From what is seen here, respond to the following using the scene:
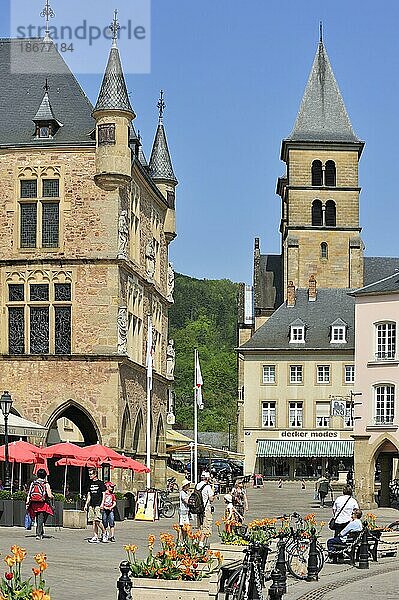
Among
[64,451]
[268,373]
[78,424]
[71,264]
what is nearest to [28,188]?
[71,264]

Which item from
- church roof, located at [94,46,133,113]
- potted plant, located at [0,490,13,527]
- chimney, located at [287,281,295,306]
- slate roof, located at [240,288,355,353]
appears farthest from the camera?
chimney, located at [287,281,295,306]

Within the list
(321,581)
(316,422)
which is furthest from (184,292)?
(321,581)

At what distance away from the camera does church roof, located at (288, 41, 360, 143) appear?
10000 centimetres

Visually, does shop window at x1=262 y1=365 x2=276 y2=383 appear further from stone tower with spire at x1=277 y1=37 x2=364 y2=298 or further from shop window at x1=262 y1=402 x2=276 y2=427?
stone tower with spire at x1=277 y1=37 x2=364 y2=298

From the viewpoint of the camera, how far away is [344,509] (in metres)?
24.7

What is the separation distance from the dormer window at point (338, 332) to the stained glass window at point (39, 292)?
125ft

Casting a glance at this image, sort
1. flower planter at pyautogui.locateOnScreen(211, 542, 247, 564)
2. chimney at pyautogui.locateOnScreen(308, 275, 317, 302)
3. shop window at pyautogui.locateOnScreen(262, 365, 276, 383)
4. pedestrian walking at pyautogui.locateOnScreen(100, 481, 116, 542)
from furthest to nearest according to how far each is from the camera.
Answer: chimney at pyautogui.locateOnScreen(308, 275, 317, 302)
shop window at pyautogui.locateOnScreen(262, 365, 276, 383)
pedestrian walking at pyautogui.locateOnScreen(100, 481, 116, 542)
flower planter at pyautogui.locateOnScreen(211, 542, 247, 564)

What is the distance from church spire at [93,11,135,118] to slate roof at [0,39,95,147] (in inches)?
62.9

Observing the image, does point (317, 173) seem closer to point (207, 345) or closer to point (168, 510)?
point (168, 510)

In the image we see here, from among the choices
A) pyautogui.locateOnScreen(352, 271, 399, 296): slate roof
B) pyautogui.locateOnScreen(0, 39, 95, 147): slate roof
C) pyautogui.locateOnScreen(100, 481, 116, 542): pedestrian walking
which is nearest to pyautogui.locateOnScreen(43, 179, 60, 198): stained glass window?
pyautogui.locateOnScreen(0, 39, 95, 147): slate roof

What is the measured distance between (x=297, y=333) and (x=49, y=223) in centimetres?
3819

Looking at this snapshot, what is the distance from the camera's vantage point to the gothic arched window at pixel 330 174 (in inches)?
Answer: 3895

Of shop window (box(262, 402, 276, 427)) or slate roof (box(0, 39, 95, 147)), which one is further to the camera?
shop window (box(262, 402, 276, 427))

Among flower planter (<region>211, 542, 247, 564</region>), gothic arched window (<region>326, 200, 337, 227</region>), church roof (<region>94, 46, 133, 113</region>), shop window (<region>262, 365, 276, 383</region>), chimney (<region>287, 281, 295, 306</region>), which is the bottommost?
flower planter (<region>211, 542, 247, 564</region>)
